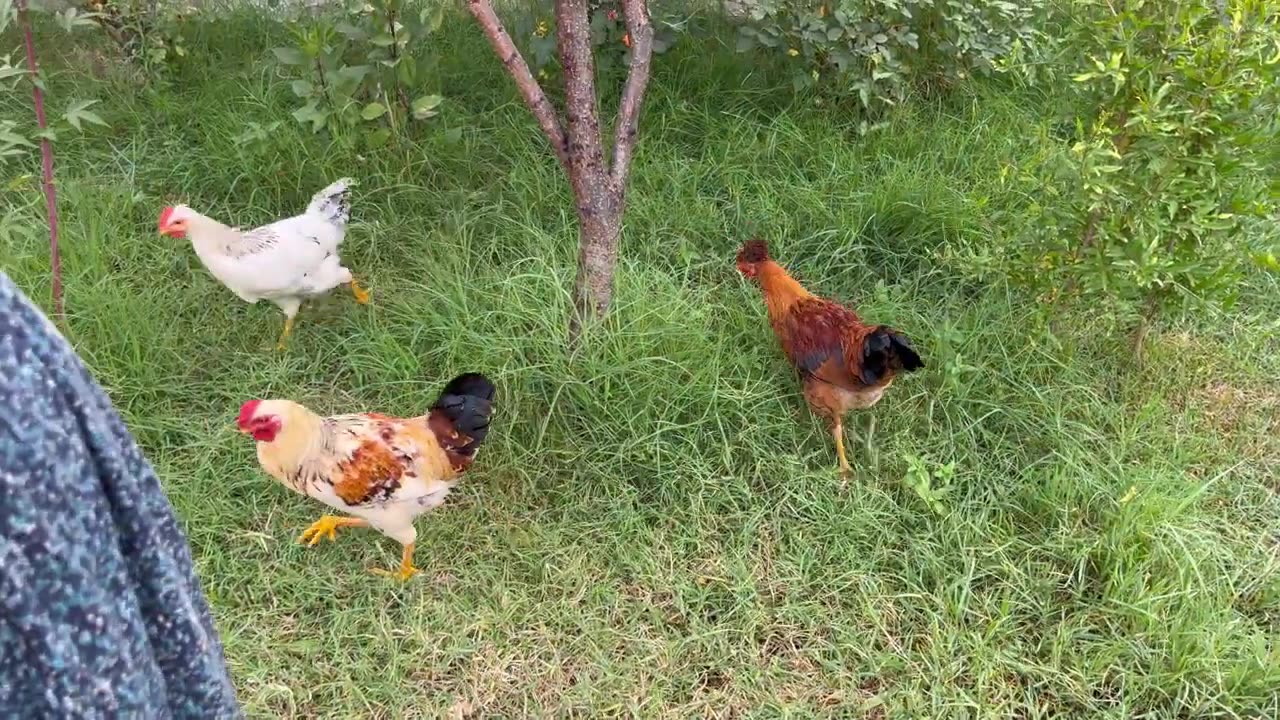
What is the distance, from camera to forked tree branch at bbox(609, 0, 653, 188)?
2.43 m

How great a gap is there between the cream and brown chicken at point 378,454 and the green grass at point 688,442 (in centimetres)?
23

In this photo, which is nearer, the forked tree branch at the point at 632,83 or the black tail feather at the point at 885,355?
the black tail feather at the point at 885,355

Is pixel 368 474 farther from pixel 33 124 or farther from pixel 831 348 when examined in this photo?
pixel 33 124

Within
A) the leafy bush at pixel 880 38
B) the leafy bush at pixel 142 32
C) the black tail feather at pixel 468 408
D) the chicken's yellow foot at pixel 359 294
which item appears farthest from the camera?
the leafy bush at pixel 142 32

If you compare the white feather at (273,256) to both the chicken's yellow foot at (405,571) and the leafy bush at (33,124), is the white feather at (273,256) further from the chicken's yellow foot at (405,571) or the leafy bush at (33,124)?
the chicken's yellow foot at (405,571)

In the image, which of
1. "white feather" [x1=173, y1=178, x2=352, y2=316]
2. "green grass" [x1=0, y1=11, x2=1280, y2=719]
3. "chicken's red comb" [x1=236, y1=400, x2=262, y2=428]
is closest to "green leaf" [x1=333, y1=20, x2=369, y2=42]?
"green grass" [x1=0, y1=11, x2=1280, y2=719]

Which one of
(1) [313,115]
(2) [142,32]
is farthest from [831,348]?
(2) [142,32]

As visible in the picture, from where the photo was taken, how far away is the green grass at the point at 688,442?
6.93ft

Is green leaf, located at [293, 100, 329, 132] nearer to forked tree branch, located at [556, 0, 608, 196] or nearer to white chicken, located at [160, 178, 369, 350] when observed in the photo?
white chicken, located at [160, 178, 369, 350]

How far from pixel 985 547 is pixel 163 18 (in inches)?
147

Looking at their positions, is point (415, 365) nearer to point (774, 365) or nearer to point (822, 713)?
point (774, 365)

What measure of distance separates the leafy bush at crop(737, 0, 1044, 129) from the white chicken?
5.84 ft

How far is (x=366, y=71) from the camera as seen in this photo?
2.90 m

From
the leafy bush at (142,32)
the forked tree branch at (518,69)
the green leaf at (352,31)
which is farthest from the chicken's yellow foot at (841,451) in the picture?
the leafy bush at (142,32)
